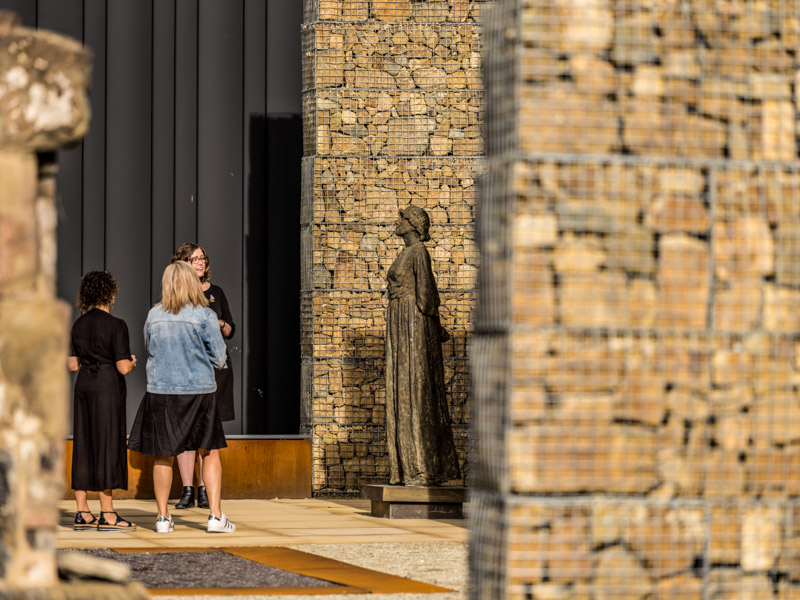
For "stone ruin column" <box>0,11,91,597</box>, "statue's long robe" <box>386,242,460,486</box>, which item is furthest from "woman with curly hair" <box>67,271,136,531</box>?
"stone ruin column" <box>0,11,91,597</box>

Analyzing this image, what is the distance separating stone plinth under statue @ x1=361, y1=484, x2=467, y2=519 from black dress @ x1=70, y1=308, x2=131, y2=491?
1.92 meters

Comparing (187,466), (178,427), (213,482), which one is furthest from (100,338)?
(187,466)

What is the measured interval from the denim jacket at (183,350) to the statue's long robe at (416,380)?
1.60 meters

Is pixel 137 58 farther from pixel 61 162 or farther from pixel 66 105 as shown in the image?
pixel 66 105

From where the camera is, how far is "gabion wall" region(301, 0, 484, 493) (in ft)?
40.0

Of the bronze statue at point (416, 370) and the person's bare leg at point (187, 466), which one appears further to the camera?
the bronze statue at point (416, 370)

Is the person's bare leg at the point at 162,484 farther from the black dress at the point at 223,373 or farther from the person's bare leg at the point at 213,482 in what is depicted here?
the black dress at the point at 223,373

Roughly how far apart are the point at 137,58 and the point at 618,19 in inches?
326

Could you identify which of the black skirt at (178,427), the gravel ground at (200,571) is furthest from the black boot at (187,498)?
the gravel ground at (200,571)

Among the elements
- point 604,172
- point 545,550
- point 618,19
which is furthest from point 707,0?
point 545,550

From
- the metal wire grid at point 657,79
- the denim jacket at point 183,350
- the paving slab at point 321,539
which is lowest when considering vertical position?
the paving slab at point 321,539

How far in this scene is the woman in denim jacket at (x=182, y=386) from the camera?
9.66 m

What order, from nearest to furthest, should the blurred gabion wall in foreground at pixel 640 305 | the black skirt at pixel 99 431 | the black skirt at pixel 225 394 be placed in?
the blurred gabion wall in foreground at pixel 640 305 < the black skirt at pixel 99 431 < the black skirt at pixel 225 394

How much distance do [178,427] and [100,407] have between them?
55cm
